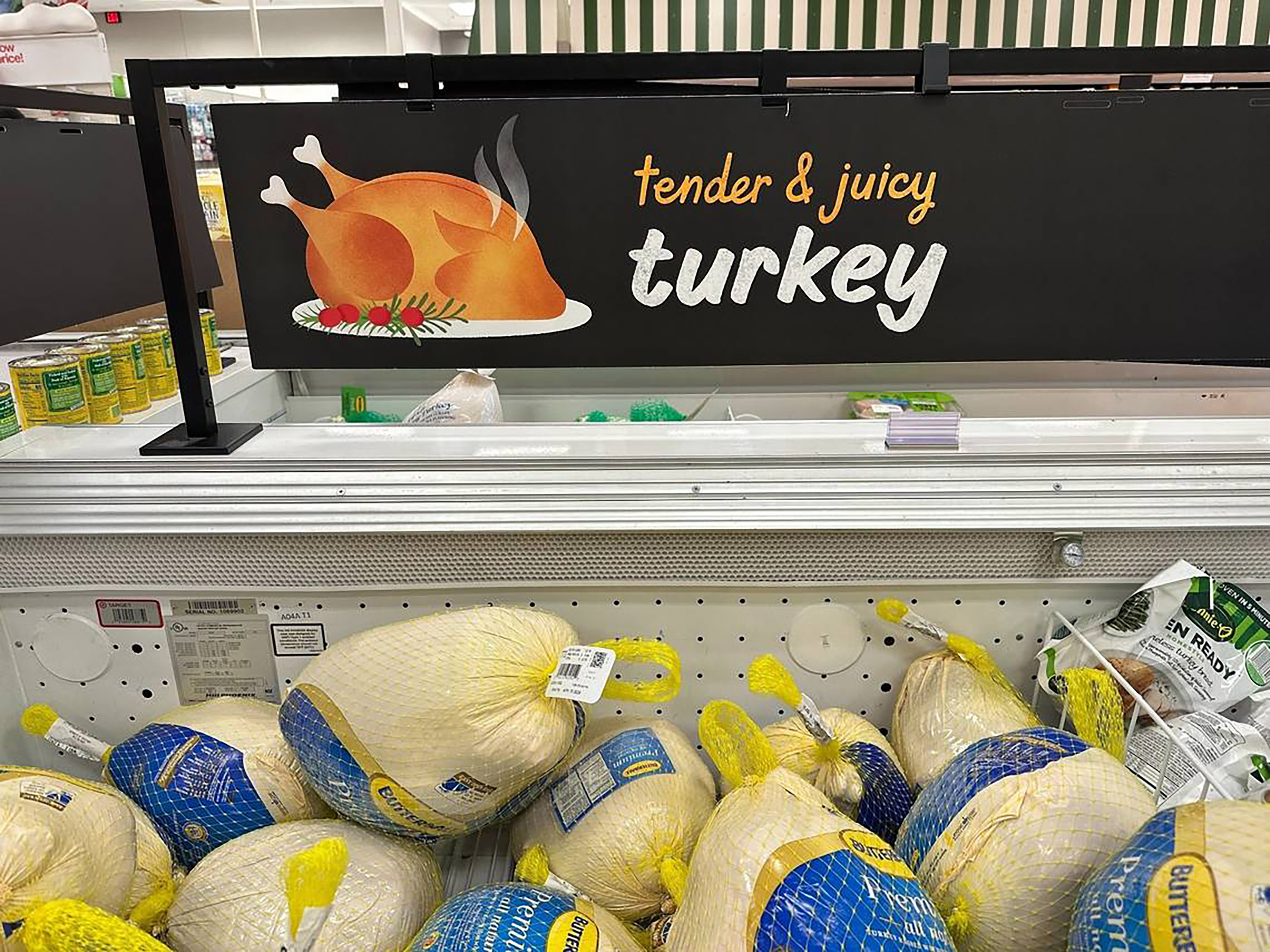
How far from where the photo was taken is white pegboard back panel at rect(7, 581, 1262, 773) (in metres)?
1.22

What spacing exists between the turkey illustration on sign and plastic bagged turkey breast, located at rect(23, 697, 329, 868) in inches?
23.1

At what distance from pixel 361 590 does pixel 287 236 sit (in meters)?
0.52

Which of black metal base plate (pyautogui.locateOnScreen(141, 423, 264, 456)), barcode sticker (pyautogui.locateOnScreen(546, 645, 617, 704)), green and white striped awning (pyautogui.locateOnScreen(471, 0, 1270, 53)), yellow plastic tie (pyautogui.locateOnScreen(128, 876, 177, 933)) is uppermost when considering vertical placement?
green and white striped awning (pyautogui.locateOnScreen(471, 0, 1270, 53))

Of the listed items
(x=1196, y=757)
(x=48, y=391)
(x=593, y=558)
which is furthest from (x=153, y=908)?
(x=1196, y=757)

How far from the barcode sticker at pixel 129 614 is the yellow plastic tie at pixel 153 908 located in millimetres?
360

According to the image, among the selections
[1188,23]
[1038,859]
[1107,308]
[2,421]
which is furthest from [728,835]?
[1188,23]

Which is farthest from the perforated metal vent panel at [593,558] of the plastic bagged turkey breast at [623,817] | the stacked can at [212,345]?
the stacked can at [212,345]

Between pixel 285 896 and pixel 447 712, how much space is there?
0.92ft

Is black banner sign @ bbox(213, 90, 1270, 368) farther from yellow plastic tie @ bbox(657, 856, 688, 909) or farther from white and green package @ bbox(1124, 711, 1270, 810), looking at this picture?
yellow plastic tie @ bbox(657, 856, 688, 909)

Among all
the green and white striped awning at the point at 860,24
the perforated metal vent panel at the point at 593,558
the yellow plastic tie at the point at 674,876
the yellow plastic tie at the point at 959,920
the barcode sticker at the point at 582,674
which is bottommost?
the yellow plastic tie at the point at 674,876

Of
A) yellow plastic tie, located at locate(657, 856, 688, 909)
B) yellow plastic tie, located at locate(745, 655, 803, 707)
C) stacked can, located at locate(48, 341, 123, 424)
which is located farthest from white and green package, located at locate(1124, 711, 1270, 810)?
stacked can, located at locate(48, 341, 123, 424)

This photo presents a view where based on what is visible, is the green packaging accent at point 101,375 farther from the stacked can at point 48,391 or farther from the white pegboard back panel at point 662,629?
the white pegboard back panel at point 662,629

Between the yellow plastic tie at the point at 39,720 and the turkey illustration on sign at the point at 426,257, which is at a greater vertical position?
the turkey illustration on sign at the point at 426,257

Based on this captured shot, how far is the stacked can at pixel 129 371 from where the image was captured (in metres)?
1.48
